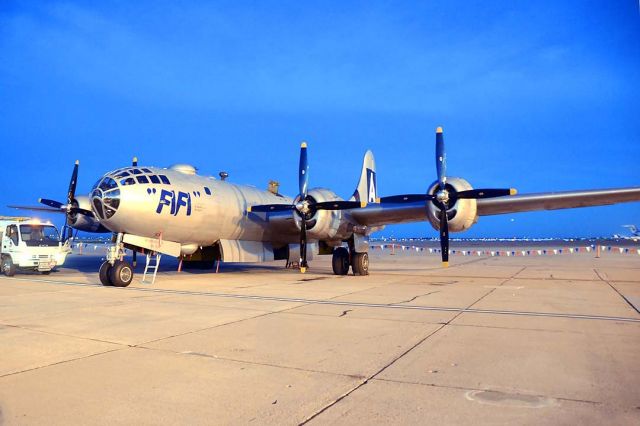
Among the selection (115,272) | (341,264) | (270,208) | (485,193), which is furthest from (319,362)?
(341,264)

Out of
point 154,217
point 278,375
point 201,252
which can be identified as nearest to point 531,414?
point 278,375

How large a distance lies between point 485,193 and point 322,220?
6.17 metres

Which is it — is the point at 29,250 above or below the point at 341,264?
above

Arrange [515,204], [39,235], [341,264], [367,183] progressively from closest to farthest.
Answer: [515,204]
[39,235]
[341,264]
[367,183]

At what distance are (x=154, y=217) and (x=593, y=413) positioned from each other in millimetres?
13389

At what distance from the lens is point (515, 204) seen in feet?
55.9

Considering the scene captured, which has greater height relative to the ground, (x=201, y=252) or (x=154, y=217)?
(x=154, y=217)

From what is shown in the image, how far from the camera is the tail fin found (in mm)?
24062

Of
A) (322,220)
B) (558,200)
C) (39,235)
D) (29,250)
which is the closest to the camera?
(558,200)

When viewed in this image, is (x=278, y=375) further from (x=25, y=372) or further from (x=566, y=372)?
(x=566, y=372)

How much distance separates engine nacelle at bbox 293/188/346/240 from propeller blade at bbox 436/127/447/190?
4.13 m

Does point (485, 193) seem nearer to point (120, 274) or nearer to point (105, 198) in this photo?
Answer: point (120, 274)

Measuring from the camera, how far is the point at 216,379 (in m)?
4.56

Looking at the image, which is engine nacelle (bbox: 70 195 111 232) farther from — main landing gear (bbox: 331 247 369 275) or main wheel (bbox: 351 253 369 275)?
main wheel (bbox: 351 253 369 275)
